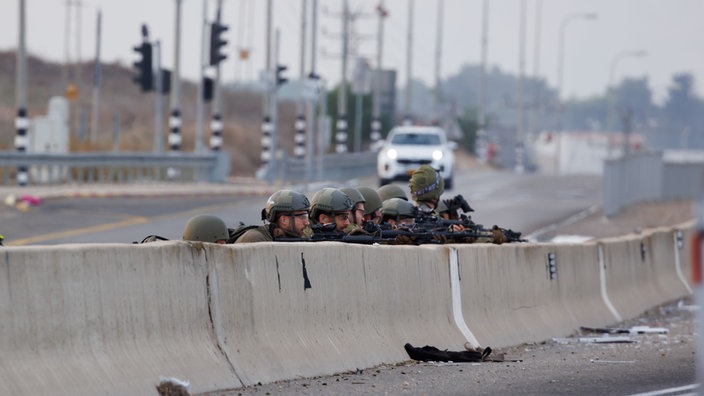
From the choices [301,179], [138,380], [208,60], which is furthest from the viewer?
[301,179]

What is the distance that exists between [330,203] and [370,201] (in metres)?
3.05

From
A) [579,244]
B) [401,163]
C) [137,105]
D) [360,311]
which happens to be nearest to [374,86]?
[137,105]

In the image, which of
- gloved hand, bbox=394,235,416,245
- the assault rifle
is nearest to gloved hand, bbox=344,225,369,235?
the assault rifle

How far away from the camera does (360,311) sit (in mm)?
11344

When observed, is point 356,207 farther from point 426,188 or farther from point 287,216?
point 426,188

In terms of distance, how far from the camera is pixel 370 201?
54.6 ft

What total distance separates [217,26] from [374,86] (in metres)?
34.5

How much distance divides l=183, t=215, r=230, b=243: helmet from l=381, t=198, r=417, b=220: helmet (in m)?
3.59

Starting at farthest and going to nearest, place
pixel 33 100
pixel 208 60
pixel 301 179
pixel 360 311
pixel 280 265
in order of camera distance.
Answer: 1. pixel 33 100
2. pixel 301 179
3. pixel 208 60
4. pixel 360 311
5. pixel 280 265

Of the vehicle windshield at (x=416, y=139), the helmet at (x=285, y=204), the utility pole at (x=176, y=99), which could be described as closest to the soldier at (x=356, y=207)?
the helmet at (x=285, y=204)

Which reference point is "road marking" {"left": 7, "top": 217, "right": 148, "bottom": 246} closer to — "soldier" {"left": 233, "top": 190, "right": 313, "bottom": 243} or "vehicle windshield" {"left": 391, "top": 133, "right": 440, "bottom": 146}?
"soldier" {"left": 233, "top": 190, "right": 313, "bottom": 243}

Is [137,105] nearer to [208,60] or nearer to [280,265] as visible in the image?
[208,60]

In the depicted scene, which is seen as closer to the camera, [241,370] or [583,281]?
[241,370]

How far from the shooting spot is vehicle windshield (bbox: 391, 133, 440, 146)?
158 ft
